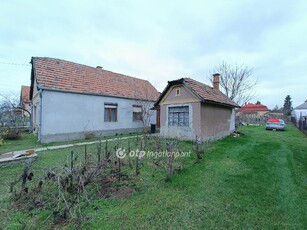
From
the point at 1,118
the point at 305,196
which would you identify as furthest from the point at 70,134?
the point at 305,196

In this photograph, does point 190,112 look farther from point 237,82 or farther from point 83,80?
point 237,82

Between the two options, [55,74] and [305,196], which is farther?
[55,74]

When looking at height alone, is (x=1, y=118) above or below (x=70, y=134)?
above

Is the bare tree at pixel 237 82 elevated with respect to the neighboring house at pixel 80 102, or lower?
elevated

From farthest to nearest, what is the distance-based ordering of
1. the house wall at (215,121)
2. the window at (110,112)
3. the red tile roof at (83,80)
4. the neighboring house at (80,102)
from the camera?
the window at (110,112)
the red tile roof at (83,80)
the house wall at (215,121)
the neighboring house at (80,102)

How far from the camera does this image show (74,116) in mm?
12094

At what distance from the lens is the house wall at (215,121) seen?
11281 mm

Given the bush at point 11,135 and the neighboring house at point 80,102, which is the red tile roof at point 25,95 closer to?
the neighboring house at point 80,102

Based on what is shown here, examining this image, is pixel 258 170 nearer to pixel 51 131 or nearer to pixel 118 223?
pixel 118 223

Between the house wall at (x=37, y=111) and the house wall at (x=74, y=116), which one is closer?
the house wall at (x=74, y=116)

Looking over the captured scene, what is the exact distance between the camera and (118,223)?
309cm

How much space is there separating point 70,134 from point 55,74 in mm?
4464

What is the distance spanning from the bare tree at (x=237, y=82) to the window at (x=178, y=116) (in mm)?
16820

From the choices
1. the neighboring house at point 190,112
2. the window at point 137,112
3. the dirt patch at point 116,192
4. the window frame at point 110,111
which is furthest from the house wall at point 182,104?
the dirt patch at point 116,192
